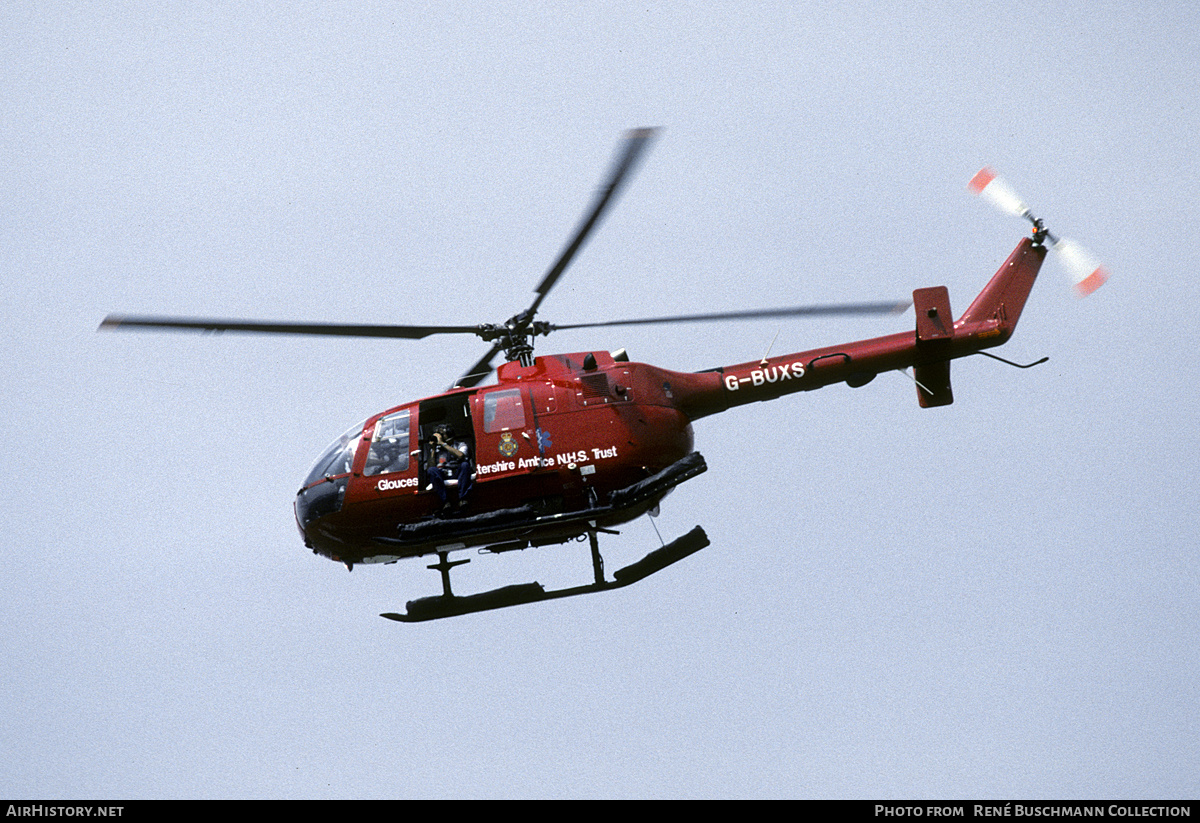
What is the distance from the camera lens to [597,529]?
16.5m

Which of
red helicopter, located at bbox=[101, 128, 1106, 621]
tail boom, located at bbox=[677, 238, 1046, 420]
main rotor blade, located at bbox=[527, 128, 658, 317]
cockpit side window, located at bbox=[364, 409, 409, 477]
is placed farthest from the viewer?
tail boom, located at bbox=[677, 238, 1046, 420]

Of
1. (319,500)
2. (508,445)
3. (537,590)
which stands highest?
(508,445)

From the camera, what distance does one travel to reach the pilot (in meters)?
16.3

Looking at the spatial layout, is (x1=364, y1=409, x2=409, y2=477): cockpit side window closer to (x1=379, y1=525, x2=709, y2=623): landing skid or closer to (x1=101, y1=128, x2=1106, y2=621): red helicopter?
(x1=101, y1=128, x2=1106, y2=621): red helicopter

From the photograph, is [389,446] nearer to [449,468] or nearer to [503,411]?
[449,468]

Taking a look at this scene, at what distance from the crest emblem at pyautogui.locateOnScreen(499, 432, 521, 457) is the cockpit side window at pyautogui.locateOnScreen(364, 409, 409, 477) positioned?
126 cm

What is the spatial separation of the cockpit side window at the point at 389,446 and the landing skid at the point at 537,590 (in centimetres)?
169

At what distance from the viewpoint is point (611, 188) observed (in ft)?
45.2

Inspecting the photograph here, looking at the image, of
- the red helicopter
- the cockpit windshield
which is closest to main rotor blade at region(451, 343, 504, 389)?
the red helicopter

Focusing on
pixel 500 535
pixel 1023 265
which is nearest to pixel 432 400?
pixel 500 535

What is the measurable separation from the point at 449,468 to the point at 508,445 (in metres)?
0.79

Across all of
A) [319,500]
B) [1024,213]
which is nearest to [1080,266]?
[1024,213]

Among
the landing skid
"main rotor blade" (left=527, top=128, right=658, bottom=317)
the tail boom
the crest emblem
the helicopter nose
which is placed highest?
"main rotor blade" (left=527, top=128, right=658, bottom=317)
